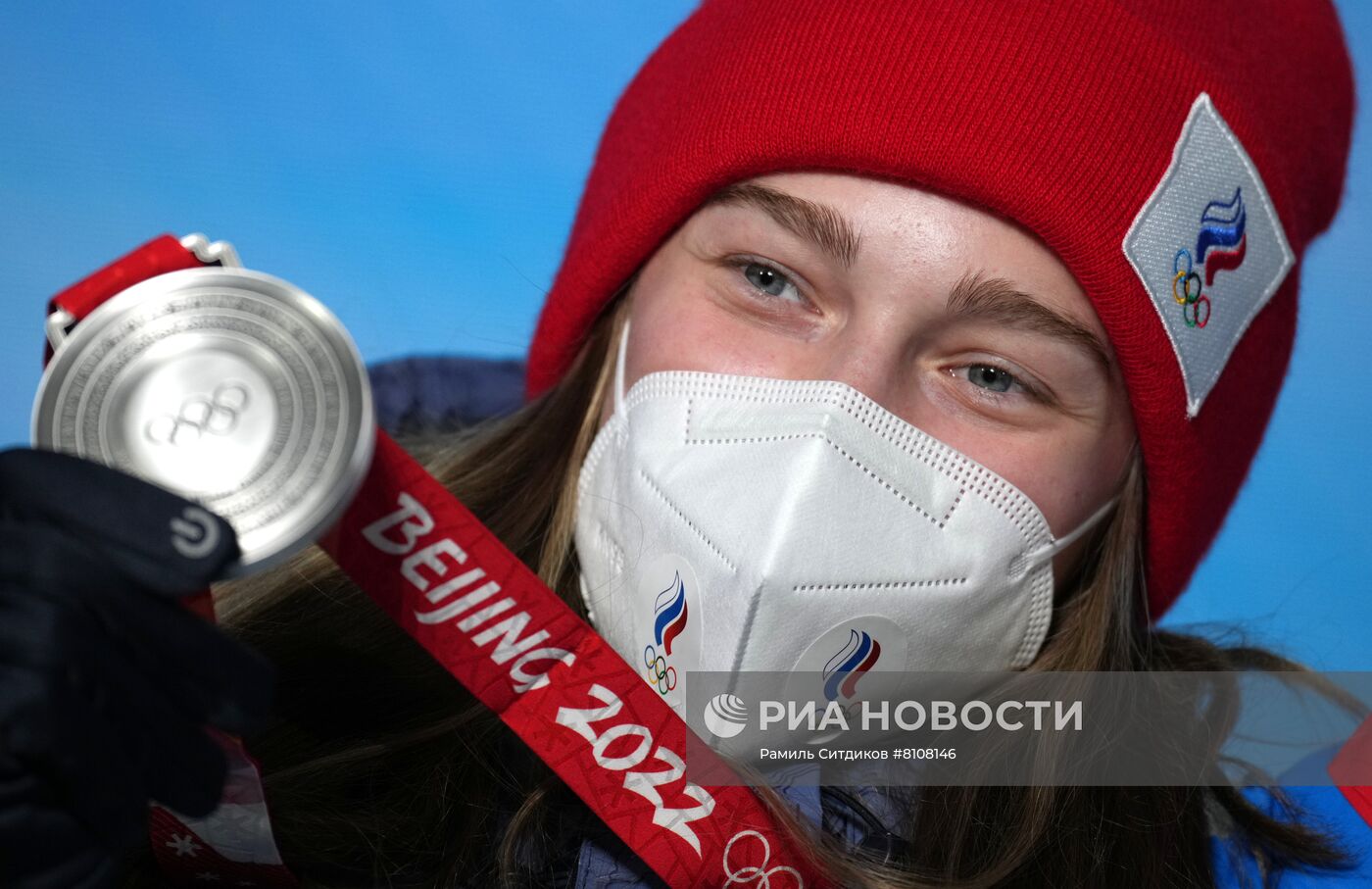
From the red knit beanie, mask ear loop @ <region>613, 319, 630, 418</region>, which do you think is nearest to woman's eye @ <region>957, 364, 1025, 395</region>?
the red knit beanie

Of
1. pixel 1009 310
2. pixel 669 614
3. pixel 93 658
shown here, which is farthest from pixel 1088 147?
pixel 93 658

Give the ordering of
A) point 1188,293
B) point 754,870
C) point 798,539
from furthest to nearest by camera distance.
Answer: point 1188,293, point 754,870, point 798,539

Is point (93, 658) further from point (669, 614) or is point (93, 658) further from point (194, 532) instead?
point (669, 614)

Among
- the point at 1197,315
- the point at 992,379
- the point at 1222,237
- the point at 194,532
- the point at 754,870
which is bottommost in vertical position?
the point at 194,532

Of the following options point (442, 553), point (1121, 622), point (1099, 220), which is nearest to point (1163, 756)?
point (1121, 622)

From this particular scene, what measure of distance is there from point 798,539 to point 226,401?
62 cm

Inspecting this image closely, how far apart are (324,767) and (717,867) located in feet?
1.59

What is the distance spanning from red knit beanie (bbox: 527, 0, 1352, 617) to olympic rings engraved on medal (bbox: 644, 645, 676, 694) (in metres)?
0.55

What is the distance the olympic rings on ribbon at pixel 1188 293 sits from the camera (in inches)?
63.7

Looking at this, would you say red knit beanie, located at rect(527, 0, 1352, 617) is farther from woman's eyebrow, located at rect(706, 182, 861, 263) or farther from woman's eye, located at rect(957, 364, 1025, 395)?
woman's eye, located at rect(957, 364, 1025, 395)

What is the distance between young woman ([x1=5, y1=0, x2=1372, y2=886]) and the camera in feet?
4.88

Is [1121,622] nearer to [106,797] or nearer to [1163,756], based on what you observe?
[1163,756]

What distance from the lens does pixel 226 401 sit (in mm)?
1080

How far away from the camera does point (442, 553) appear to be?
4.35ft
